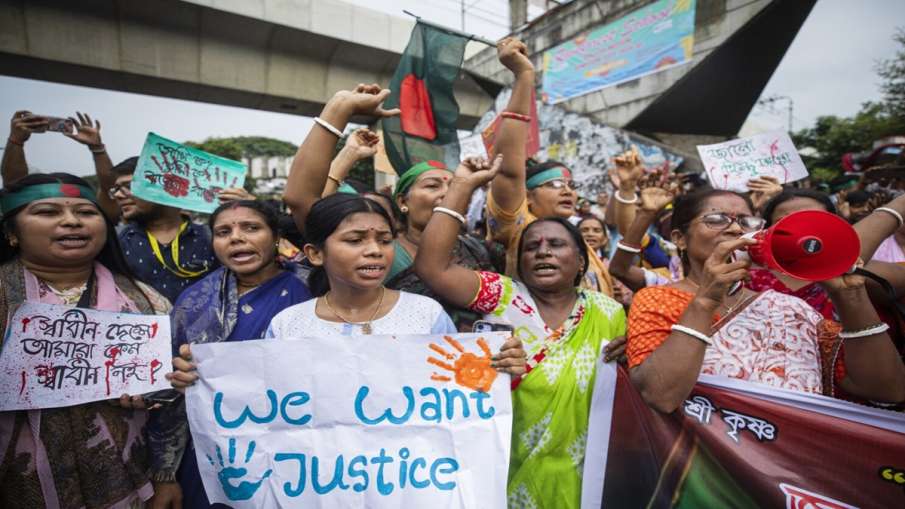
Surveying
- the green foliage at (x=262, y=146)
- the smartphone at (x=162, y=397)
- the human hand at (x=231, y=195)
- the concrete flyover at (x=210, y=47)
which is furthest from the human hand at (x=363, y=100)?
the green foliage at (x=262, y=146)

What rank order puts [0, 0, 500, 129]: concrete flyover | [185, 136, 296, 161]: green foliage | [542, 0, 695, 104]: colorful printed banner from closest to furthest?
[0, 0, 500, 129]: concrete flyover → [542, 0, 695, 104]: colorful printed banner → [185, 136, 296, 161]: green foliage

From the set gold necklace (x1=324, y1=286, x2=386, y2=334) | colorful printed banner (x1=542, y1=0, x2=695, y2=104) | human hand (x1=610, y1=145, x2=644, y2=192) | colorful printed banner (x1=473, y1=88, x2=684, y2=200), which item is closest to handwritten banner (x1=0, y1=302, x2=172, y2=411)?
gold necklace (x1=324, y1=286, x2=386, y2=334)

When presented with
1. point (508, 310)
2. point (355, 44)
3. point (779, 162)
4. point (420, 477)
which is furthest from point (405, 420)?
point (355, 44)

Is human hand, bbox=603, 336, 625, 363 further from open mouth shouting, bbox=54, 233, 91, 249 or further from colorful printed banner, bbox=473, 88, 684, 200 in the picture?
colorful printed banner, bbox=473, 88, 684, 200

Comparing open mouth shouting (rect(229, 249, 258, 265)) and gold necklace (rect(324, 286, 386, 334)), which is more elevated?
open mouth shouting (rect(229, 249, 258, 265))

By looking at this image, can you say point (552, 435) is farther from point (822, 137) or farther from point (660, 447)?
point (822, 137)

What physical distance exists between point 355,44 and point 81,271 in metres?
11.8

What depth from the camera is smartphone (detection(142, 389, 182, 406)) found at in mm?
1824

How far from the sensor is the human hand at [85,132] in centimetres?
292

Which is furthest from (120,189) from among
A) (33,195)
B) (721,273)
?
(721,273)

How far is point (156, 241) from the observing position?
9.33ft

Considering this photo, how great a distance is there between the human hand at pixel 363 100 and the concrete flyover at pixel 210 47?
10561mm

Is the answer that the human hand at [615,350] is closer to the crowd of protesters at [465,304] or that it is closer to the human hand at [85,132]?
the crowd of protesters at [465,304]

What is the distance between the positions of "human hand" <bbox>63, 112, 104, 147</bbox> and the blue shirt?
600 mm
